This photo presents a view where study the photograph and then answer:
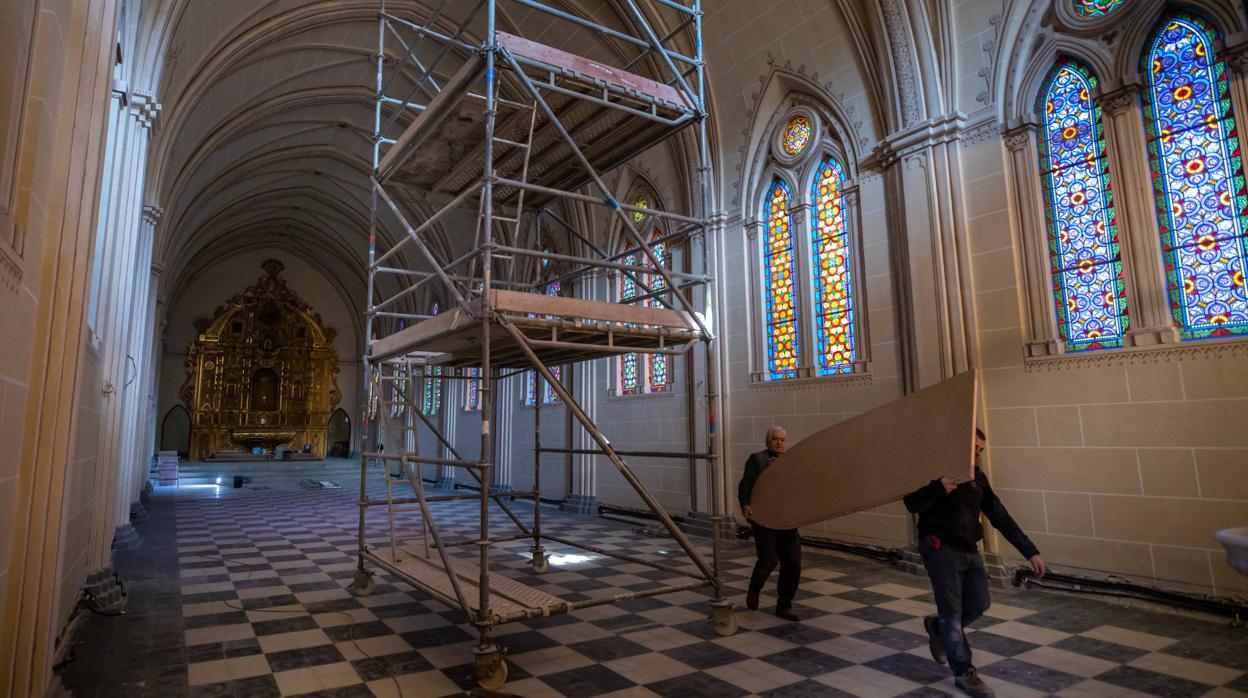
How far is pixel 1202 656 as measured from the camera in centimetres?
425

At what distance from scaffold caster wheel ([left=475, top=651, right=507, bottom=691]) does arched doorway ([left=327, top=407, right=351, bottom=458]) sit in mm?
24373

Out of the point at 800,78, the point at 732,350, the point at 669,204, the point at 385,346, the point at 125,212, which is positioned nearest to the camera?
the point at 385,346

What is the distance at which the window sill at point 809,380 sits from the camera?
26.2ft

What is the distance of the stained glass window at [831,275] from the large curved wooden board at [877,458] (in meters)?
3.86

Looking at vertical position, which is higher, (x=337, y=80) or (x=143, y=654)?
(x=337, y=80)

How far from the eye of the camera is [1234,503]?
5.21 meters

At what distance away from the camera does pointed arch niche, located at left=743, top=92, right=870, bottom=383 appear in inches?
328

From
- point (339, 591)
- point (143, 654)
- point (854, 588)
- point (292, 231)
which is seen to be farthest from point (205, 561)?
point (292, 231)

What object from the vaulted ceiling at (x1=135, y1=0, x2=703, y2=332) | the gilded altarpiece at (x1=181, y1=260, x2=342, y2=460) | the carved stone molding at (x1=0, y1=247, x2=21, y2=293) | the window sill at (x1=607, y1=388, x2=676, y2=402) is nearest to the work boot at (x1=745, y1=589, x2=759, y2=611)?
the carved stone molding at (x1=0, y1=247, x2=21, y2=293)

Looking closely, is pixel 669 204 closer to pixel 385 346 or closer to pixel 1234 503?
pixel 385 346

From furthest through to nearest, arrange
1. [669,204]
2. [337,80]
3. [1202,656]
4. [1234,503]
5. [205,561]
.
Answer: [337,80] < [669,204] < [205,561] < [1234,503] < [1202,656]

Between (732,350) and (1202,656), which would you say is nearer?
(1202,656)

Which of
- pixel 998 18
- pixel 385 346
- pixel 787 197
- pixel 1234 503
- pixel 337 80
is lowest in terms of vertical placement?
pixel 1234 503

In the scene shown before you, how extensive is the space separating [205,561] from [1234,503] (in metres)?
9.53
